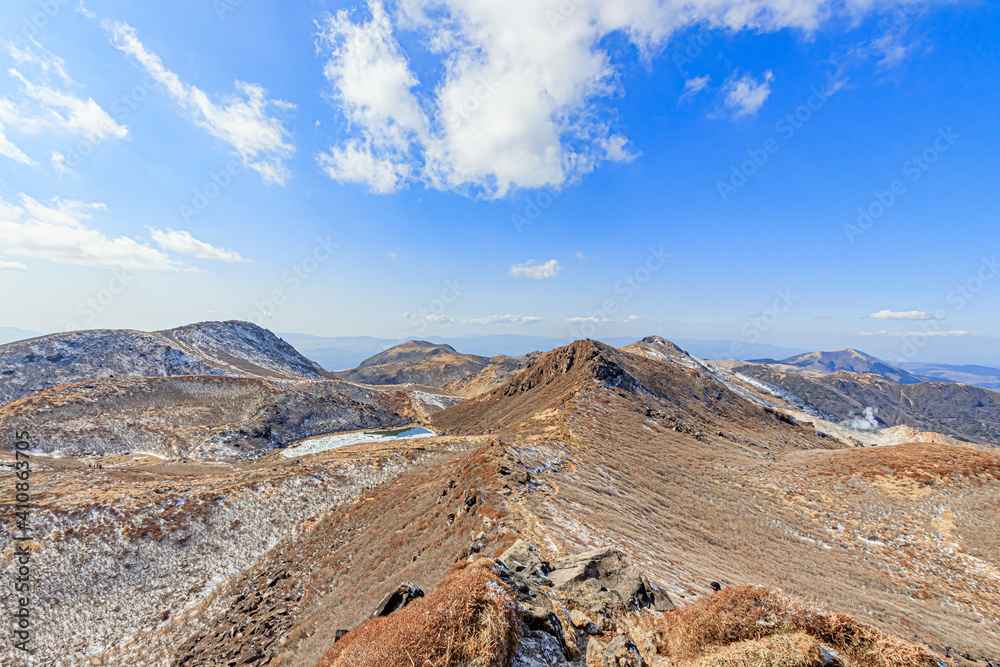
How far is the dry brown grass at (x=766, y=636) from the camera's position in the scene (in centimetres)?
537

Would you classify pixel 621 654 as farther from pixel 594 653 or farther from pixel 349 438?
pixel 349 438

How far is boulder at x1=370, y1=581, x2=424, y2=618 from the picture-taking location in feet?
31.1

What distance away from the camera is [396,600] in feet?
31.9

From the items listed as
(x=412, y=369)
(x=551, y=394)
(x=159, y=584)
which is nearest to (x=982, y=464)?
(x=551, y=394)

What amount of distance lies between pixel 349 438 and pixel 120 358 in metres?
58.0

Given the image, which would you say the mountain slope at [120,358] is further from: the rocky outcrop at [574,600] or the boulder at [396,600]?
the rocky outcrop at [574,600]

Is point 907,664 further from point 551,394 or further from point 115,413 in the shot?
point 115,413

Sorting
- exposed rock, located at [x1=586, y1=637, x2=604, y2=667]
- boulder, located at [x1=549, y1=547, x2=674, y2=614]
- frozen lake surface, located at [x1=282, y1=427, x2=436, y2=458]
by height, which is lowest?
frozen lake surface, located at [x1=282, y1=427, x2=436, y2=458]

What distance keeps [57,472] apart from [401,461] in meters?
27.9

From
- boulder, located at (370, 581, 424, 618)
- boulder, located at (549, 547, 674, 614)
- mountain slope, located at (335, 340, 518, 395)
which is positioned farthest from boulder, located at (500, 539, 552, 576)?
mountain slope, located at (335, 340, 518, 395)

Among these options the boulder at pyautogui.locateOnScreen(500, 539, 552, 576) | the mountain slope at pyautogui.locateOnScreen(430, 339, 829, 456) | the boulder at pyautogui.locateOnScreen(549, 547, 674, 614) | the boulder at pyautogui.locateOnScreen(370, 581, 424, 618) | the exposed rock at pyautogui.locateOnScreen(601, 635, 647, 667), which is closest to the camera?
the exposed rock at pyautogui.locateOnScreen(601, 635, 647, 667)

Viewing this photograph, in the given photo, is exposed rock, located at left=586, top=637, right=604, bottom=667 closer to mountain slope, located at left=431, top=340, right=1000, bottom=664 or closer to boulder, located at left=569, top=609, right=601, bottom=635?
boulder, located at left=569, top=609, right=601, bottom=635

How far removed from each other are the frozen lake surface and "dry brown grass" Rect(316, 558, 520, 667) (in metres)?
45.0

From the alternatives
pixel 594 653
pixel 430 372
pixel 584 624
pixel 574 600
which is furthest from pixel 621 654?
pixel 430 372
